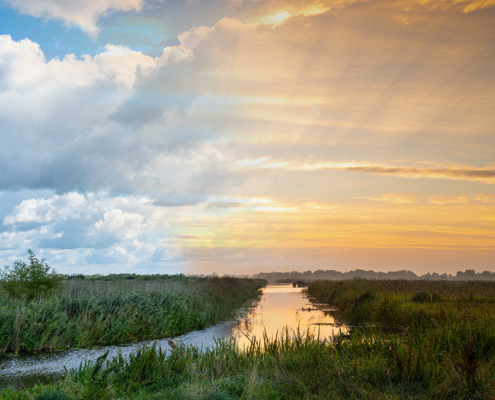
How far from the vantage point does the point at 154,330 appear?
2059 cm

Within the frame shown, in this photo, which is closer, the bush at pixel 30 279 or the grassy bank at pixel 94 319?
the grassy bank at pixel 94 319

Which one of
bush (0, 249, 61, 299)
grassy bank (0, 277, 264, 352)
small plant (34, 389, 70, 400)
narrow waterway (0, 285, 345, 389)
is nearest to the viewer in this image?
small plant (34, 389, 70, 400)

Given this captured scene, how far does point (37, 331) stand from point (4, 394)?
30.0 feet

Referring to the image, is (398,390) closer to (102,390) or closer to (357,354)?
(357,354)

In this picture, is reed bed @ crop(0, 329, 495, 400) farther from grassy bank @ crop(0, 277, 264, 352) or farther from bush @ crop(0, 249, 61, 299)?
bush @ crop(0, 249, 61, 299)

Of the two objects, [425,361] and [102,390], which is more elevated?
[425,361]

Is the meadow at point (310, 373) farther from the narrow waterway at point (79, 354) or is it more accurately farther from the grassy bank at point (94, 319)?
the grassy bank at point (94, 319)

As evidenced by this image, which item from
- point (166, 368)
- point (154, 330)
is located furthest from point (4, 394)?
point (154, 330)

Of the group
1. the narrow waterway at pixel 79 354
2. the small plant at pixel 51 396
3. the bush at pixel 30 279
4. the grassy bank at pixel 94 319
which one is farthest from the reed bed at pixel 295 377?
the bush at pixel 30 279

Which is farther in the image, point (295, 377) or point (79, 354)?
point (79, 354)

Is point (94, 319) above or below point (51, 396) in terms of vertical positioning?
below

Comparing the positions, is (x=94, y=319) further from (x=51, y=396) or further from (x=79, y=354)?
(x=51, y=396)

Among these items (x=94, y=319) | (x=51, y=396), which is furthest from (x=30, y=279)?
(x=51, y=396)

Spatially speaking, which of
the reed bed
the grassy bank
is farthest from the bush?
the reed bed
